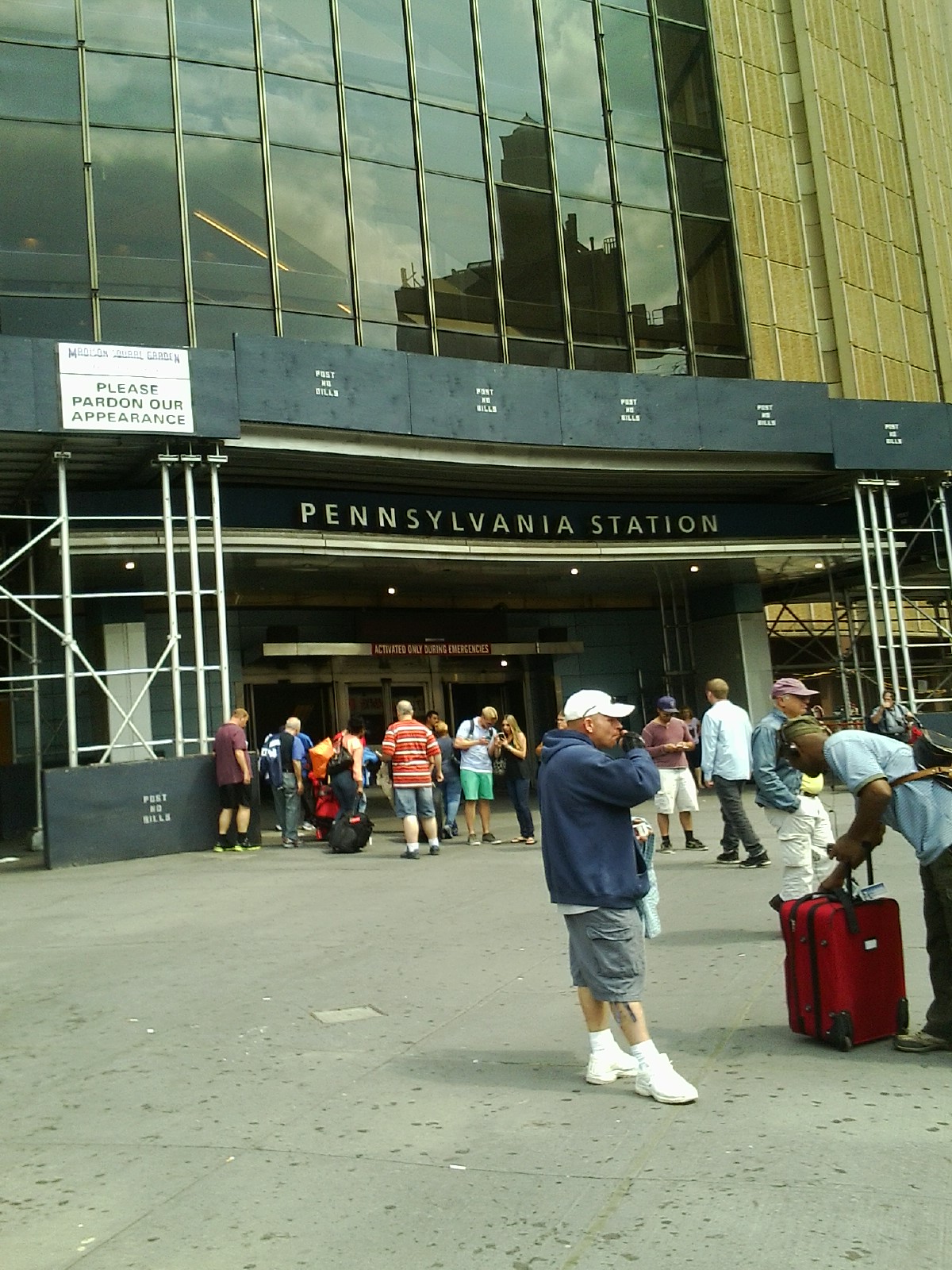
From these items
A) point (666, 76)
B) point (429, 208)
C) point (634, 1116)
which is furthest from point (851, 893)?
point (666, 76)

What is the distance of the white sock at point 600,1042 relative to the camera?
17.4ft

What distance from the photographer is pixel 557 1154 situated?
14.6ft

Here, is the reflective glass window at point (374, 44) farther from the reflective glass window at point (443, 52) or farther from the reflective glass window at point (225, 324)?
the reflective glass window at point (225, 324)

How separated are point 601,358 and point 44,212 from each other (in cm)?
971

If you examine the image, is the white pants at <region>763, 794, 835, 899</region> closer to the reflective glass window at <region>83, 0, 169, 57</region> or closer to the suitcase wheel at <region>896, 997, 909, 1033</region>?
the suitcase wheel at <region>896, 997, 909, 1033</region>

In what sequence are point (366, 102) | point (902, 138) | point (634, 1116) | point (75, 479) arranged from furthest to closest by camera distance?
point (902, 138) < point (366, 102) < point (75, 479) < point (634, 1116)

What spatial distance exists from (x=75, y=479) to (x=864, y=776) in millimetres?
13932

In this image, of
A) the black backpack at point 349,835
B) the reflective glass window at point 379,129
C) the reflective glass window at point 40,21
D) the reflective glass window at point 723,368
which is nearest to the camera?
the black backpack at point 349,835

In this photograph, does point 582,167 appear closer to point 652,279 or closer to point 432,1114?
point 652,279

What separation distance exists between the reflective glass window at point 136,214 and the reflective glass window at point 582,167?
7263 millimetres

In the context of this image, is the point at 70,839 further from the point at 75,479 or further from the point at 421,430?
the point at 421,430

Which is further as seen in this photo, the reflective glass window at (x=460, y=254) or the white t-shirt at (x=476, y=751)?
the reflective glass window at (x=460, y=254)

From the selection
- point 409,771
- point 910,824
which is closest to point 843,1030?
point 910,824

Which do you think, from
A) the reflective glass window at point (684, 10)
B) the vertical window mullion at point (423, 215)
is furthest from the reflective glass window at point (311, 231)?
the reflective glass window at point (684, 10)
